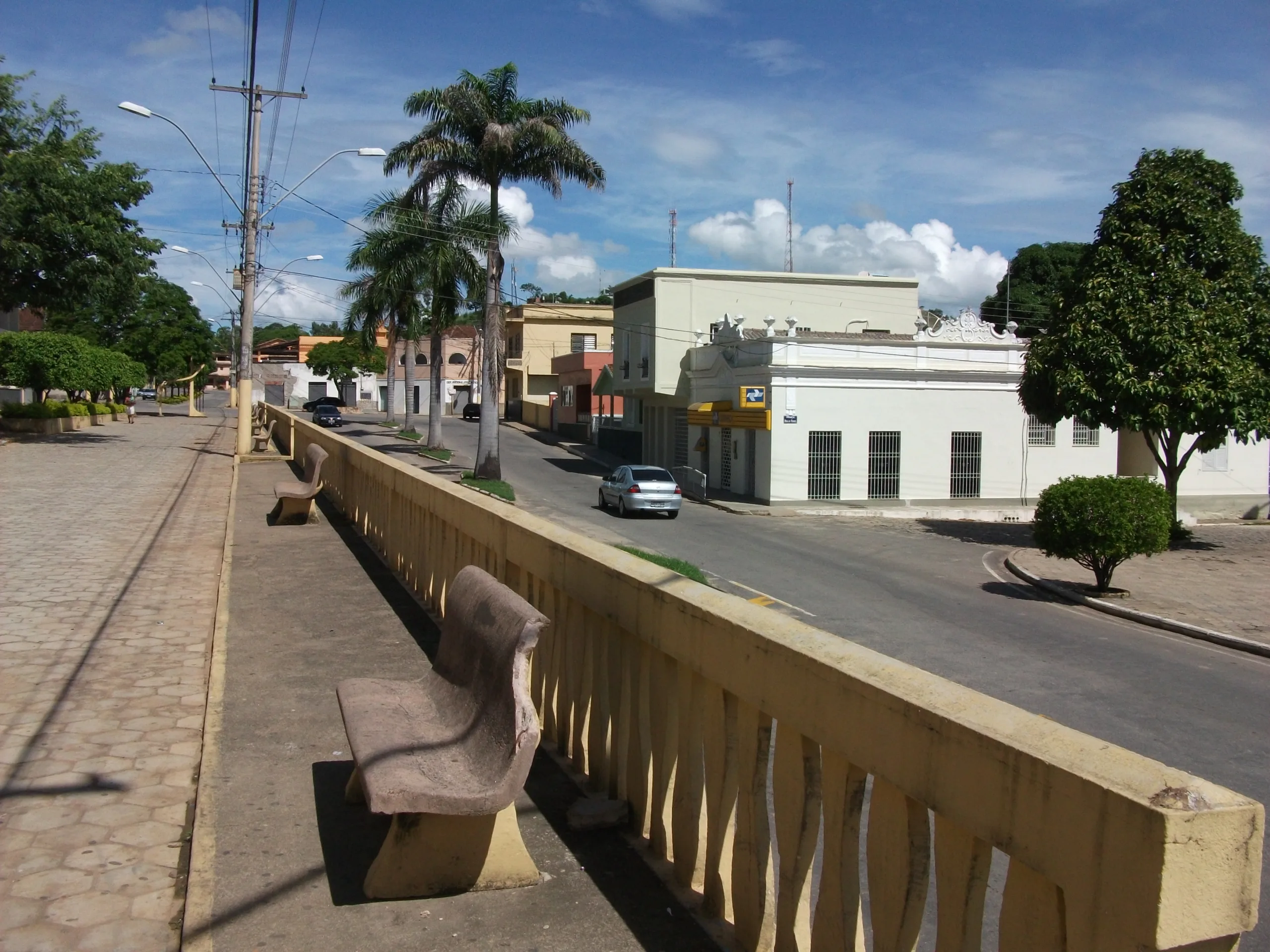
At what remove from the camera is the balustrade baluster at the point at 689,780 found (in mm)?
3676

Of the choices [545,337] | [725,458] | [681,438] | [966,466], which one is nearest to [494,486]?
[725,458]

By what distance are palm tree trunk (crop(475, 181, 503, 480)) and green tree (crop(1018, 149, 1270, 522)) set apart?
1575 cm

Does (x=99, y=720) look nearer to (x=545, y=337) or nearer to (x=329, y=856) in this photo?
(x=329, y=856)

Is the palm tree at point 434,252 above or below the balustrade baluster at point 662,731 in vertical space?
above

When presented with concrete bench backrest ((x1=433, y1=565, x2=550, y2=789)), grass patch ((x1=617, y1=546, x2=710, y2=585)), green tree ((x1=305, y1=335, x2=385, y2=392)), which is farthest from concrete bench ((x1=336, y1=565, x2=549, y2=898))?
green tree ((x1=305, y1=335, x2=385, y2=392))

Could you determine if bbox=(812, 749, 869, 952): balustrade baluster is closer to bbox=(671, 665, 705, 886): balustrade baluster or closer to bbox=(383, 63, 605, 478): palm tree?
bbox=(671, 665, 705, 886): balustrade baluster

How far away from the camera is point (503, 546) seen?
231 inches

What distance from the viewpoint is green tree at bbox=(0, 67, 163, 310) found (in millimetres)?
29391

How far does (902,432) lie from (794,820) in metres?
31.8

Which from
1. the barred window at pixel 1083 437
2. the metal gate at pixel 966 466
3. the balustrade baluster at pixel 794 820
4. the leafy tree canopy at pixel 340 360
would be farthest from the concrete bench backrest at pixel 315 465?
the leafy tree canopy at pixel 340 360

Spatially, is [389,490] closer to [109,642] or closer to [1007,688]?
[109,642]

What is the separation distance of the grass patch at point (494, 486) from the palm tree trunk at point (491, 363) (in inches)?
16.7

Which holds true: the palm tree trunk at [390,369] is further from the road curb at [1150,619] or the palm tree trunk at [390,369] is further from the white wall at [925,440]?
the road curb at [1150,619]

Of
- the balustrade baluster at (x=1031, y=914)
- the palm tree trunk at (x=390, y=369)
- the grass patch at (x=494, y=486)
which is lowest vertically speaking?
the grass patch at (x=494, y=486)
